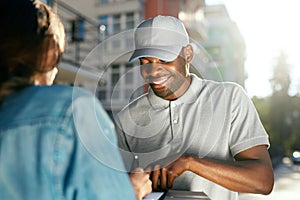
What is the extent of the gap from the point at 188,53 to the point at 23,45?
871 mm

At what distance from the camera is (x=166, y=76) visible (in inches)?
58.0

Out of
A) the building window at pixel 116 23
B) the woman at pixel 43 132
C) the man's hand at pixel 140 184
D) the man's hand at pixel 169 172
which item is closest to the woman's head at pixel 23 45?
the woman at pixel 43 132

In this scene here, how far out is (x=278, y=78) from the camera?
38375 mm

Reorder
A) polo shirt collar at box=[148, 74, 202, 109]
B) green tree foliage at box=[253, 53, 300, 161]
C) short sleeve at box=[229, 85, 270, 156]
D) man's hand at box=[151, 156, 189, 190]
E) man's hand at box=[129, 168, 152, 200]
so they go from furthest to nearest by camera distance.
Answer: green tree foliage at box=[253, 53, 300, 161] → polo shirt collar at box=[148, 74, 202, 109] → short sleeve at box=[229, 85, 270, 156] → man's hand at box=[151, 156, 189, 190] → man's hand at box=[129, 168, 152, 200]

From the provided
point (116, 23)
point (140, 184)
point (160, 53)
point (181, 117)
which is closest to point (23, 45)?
point (140, 184)

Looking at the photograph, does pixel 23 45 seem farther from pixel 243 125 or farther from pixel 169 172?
pixel 243 125

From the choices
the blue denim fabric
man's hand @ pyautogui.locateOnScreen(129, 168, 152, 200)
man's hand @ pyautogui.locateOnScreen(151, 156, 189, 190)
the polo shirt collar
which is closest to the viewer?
the blue denim fabric

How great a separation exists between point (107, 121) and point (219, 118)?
0.76 meters

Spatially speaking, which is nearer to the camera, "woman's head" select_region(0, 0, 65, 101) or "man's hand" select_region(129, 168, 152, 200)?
"woman's head" select_region(0, 0, 65, 101)

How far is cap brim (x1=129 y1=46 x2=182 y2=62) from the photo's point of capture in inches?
56.2

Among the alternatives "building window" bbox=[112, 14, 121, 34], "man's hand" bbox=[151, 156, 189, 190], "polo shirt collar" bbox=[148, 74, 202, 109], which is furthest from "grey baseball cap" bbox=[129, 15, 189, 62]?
"building window" bbox=[112, 14, 121, 34]

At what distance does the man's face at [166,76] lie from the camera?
146 cm

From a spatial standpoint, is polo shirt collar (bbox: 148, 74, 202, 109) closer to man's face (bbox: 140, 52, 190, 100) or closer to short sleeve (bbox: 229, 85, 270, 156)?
man's face (bbox: 140, 52, 190, 100)

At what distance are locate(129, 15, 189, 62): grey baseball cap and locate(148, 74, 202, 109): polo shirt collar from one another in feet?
0.49
